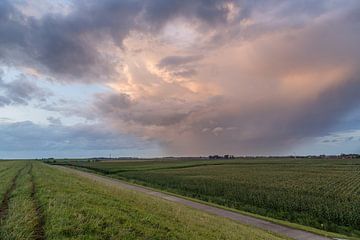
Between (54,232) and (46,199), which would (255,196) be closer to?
(46,199)

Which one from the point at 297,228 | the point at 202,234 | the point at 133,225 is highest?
the point at 133,225

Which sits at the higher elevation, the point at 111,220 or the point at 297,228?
the point at 111,220

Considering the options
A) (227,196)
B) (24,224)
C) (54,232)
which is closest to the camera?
(54,232)

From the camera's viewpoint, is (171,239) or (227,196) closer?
(171,239)

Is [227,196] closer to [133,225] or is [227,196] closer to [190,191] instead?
[190,191]

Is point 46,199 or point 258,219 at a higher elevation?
point 46,199

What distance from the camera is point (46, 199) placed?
1251 centimetres

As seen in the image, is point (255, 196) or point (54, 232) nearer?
point (54, 232)

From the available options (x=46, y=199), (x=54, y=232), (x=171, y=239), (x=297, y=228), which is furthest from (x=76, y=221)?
(x=297, y=228)

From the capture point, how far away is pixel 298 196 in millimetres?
36188

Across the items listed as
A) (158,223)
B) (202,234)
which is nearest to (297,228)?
(202,234)

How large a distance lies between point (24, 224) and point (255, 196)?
108 feet

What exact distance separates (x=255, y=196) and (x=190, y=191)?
514 inches

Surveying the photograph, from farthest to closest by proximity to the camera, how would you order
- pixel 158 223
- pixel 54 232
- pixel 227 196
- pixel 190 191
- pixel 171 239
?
1. pixel 190 191
2. pixel 227 196
3. pixel 158 223
4. pixel 171 239
5. pixel 54 232
